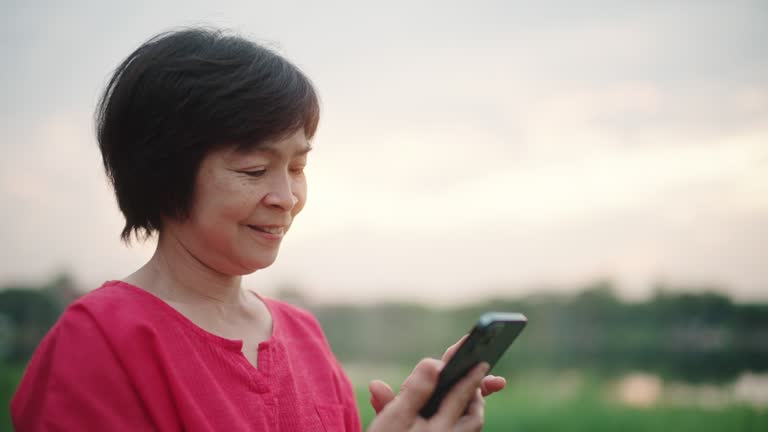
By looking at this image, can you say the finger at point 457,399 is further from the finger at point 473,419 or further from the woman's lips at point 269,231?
the woman's lips at point 269,231

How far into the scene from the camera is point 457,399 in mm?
1300

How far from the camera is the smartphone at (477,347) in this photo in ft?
4.05

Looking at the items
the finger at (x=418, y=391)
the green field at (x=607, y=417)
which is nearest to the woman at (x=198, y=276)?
the finger at (x=418, y=391)

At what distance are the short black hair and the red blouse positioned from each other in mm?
273

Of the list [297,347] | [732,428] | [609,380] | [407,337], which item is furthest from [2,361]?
[407,337]

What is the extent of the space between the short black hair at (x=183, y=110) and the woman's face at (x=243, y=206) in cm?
3

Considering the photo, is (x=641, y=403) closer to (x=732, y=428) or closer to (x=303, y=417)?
(x=732, y=428)

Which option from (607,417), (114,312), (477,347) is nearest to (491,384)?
(477,347)

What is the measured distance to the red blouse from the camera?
51.6 inches

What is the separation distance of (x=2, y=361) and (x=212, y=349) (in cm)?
1030

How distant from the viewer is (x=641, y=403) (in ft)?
35.9

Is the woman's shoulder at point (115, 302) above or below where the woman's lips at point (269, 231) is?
below

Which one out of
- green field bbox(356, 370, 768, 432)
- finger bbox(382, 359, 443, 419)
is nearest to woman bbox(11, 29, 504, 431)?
finger bbox(382, 359, 443, 419)

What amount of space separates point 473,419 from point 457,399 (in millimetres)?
88
